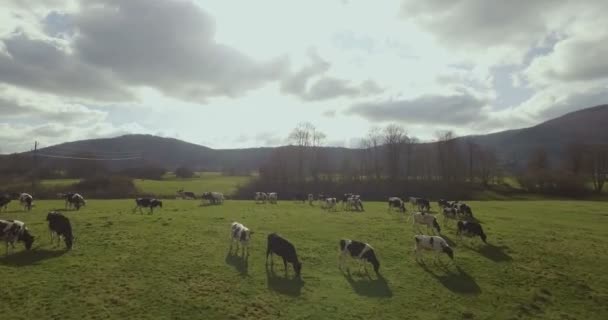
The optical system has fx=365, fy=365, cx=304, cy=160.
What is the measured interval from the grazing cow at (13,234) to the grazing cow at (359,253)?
1711 cm

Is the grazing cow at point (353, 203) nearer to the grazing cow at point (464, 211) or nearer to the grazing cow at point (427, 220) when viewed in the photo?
the grazing cow at point (464, 211)

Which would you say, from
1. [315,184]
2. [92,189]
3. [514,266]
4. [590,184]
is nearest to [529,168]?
[590,184]

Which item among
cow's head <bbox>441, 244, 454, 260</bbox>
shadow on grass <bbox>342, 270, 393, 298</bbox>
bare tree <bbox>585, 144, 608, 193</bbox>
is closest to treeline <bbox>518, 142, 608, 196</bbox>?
bare tree <bbox>585, 144, 608, 193</bbox>

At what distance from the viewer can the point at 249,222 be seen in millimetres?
31234

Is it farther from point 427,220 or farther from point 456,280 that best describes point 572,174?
point 456,280

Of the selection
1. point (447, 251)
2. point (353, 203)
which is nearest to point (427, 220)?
point (447, 251)

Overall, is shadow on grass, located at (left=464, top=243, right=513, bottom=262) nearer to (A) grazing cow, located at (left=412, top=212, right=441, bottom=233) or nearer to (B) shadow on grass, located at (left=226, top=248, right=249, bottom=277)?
(A) grazing cow, located at (left=412, top=212, right=441, bottom=233)

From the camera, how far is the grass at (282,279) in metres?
14.7

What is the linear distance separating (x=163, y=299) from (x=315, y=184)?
8069 centimetres

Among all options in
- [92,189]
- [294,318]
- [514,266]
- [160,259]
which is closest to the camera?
[294,318]

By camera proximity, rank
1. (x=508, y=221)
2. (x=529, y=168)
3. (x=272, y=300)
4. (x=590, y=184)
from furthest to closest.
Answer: (x=529, y=168)
(x=590, y=184)
(x=508, y=221)
(x=272, y=300)

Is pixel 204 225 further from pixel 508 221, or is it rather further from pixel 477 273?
pixel 508 221

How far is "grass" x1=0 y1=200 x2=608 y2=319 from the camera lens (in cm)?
1469

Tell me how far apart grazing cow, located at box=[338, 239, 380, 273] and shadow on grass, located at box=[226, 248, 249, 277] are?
5248mm
